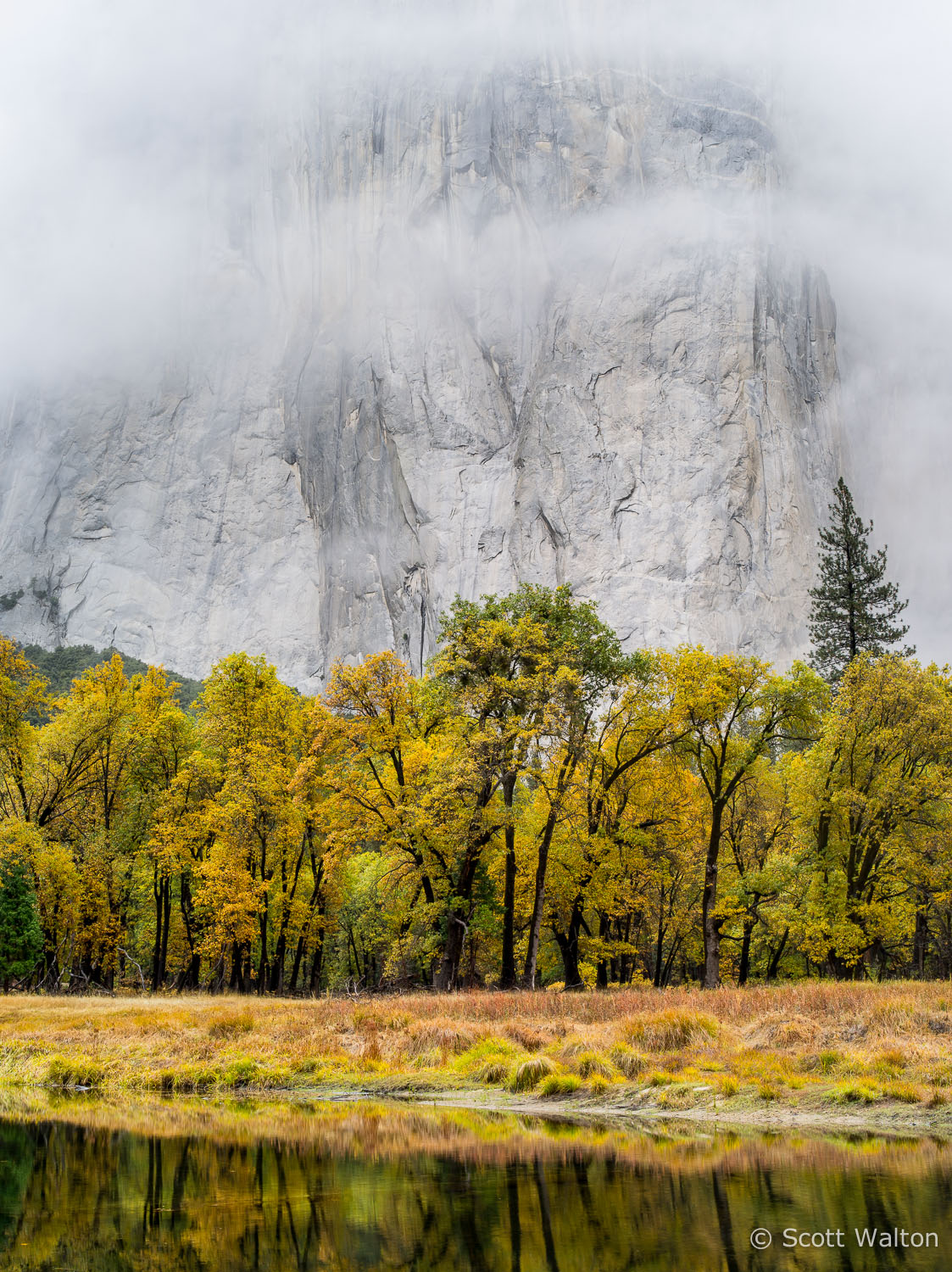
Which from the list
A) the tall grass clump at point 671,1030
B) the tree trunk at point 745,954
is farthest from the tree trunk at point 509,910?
the tall grass clump at point 671,1030

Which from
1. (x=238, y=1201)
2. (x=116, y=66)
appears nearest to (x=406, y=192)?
(x=116, y=66)

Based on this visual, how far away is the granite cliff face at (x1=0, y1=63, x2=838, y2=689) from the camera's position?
4050 inches

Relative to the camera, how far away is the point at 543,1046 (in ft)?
55.2

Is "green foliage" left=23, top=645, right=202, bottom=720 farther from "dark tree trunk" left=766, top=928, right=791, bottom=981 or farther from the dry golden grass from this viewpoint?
the dry golden grass

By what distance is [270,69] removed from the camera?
486 feet

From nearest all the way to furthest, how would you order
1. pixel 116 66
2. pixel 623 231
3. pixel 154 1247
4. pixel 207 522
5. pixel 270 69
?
pixel 154 1247 → pixel 623 231 → pixel 207 522 → pixel 270 69 → pixel 116 66

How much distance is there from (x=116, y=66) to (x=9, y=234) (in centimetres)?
3271

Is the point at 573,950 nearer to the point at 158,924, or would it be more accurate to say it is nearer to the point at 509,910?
the point at 509,910

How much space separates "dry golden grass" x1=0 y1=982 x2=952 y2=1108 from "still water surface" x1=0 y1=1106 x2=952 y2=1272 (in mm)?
Result: 2869

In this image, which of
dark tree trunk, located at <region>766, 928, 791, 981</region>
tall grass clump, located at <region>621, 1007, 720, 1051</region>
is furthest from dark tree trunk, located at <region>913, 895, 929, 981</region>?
tall grass clump, located at <region>621, 1007, 720, 1051</region>

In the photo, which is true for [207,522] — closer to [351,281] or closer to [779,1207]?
[351,281]

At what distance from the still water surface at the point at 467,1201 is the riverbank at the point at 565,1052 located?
2.04 m

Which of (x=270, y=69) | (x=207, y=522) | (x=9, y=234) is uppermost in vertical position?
(x=270, y=69)

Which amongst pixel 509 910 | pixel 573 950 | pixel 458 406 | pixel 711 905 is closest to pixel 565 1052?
pixel 509 910
